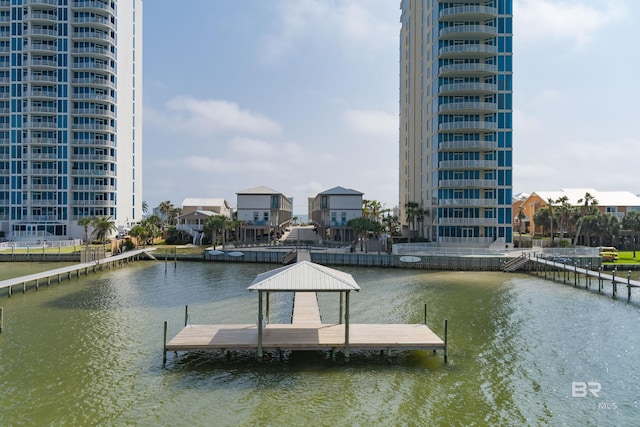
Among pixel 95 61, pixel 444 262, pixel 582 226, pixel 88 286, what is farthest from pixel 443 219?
pixel 95 61

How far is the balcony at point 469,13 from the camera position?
65.6 meters

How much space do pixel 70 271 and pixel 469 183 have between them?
2062 inches

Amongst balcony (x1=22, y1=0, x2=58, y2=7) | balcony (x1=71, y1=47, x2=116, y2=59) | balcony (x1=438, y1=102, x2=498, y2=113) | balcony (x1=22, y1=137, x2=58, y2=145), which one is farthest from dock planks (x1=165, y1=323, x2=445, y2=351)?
balcony (x1=22, y1=0, x2=58, y2=7)

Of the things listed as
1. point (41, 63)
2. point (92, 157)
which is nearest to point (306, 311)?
point (92, 157)

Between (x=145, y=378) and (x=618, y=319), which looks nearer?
(x=145, y=378)

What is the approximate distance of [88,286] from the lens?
4294 cm

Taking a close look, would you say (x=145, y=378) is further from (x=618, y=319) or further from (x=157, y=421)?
(x=618, y=319)

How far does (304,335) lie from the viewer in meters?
22.3

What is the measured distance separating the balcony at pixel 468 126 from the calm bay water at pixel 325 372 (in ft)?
119

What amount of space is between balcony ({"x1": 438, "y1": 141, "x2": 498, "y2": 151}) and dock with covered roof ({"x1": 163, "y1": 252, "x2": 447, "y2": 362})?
46175 millimetres

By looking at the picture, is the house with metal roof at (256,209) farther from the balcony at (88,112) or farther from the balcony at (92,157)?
the balcony at (88,112)

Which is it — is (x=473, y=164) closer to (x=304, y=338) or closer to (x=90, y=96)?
(x=304, y=338)

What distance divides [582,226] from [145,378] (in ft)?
250

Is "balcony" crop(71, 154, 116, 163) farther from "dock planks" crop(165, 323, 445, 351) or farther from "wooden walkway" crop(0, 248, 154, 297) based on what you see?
"dock planks" crop(165, 323, 445, 351)
